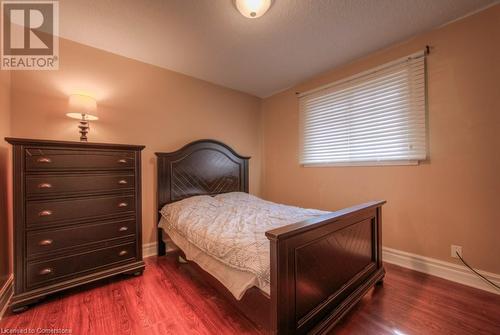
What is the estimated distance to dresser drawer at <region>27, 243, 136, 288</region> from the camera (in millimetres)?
1653

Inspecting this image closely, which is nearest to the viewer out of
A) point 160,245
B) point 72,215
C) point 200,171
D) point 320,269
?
point 320,269

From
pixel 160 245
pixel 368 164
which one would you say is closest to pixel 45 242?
A: pixel 160 245

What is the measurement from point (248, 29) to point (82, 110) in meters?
1.79

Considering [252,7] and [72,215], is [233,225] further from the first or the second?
[252,7]

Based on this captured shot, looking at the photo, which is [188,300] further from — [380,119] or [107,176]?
[380,119]

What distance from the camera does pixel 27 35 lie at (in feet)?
6.72

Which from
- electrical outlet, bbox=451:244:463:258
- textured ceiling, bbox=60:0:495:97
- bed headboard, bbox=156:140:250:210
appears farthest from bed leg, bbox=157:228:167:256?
electrical outlet, bbox=451:244:463:258

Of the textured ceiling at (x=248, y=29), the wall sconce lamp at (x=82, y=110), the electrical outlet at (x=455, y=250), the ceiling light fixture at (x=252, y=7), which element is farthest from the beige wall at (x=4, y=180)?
the electrical outlet at (x=455, y=250)

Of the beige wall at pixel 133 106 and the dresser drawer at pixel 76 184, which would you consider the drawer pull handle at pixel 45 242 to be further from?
the beige wall at pixel 133 106

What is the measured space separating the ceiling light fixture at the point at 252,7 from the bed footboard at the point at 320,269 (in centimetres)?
172

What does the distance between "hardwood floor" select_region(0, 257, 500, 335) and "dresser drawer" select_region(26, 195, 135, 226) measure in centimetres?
66

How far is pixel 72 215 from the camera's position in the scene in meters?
1.81

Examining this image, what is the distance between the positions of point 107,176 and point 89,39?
150 cm

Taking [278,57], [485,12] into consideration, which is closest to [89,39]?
[278,57]
